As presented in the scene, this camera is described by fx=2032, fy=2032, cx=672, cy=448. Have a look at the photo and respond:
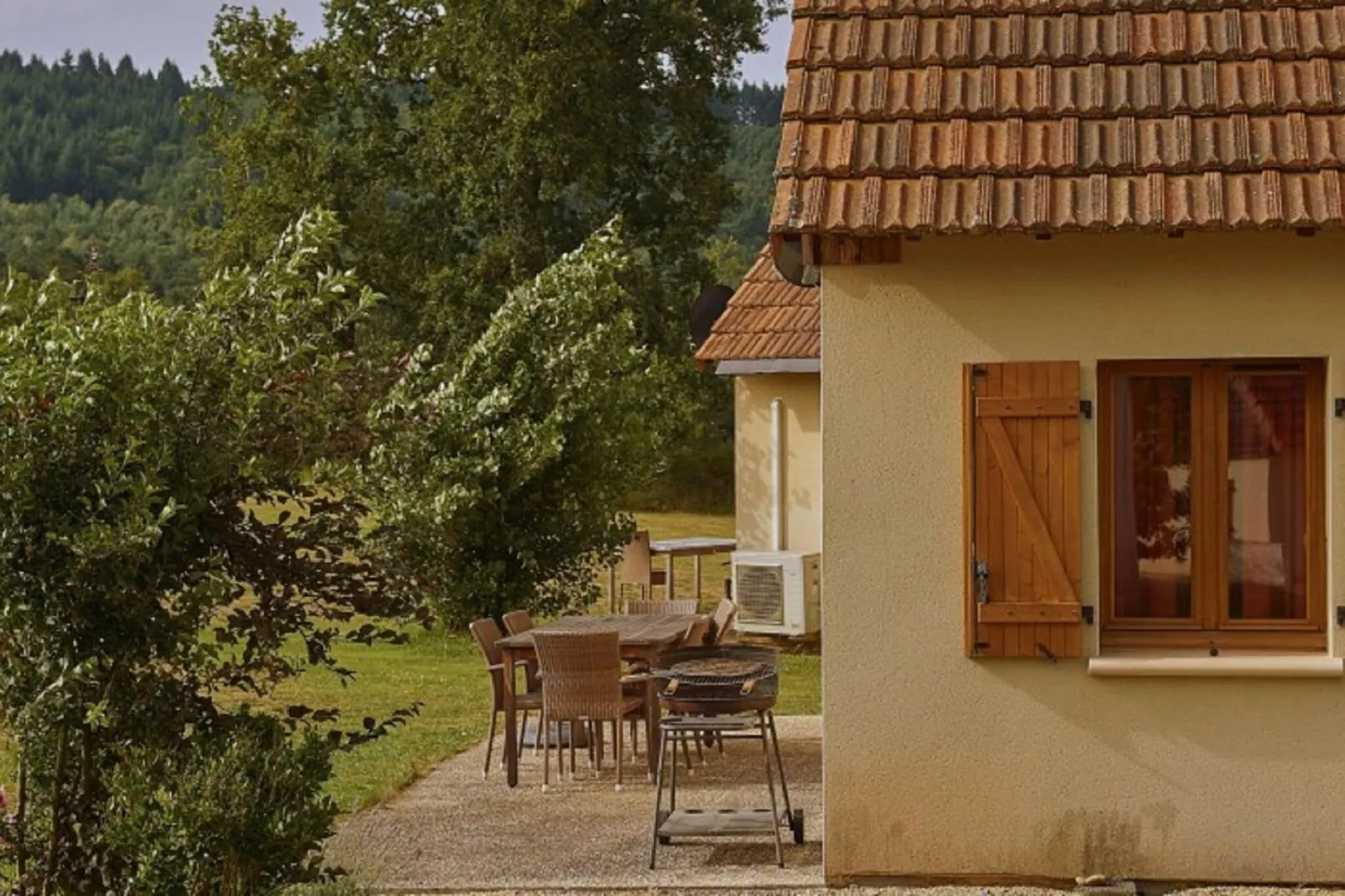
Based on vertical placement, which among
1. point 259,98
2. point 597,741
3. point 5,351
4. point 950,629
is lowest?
point 597,741

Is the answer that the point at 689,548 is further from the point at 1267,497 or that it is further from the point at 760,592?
the point at 1267,497

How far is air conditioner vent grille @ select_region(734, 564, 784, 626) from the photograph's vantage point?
69.8ft

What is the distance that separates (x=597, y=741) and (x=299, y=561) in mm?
5697

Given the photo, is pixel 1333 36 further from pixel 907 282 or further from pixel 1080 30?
pixel 907 282

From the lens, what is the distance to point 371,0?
121 feet

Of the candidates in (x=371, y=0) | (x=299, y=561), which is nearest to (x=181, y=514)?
(x=299, y=561)

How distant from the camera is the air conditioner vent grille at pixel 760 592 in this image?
69.8 feet

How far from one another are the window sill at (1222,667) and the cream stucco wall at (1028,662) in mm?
69

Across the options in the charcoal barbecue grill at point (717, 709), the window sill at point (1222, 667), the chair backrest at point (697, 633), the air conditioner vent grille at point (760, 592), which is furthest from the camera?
the air conditioner vent grille at point (760, 592)

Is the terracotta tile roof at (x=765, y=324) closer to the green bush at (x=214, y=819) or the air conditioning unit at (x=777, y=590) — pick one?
the air conditioning unit at (x=777, y=590)

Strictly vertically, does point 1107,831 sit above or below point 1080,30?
below

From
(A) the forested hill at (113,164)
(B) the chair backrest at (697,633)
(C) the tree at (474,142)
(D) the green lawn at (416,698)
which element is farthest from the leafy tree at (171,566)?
(A) the forested hill at (113,164)

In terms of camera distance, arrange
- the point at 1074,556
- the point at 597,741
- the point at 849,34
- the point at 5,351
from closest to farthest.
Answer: the point at 5,351 → the point at 1074,556 → the point at 849,34 → the point at 597,741

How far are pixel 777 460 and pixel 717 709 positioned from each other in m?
11.5
